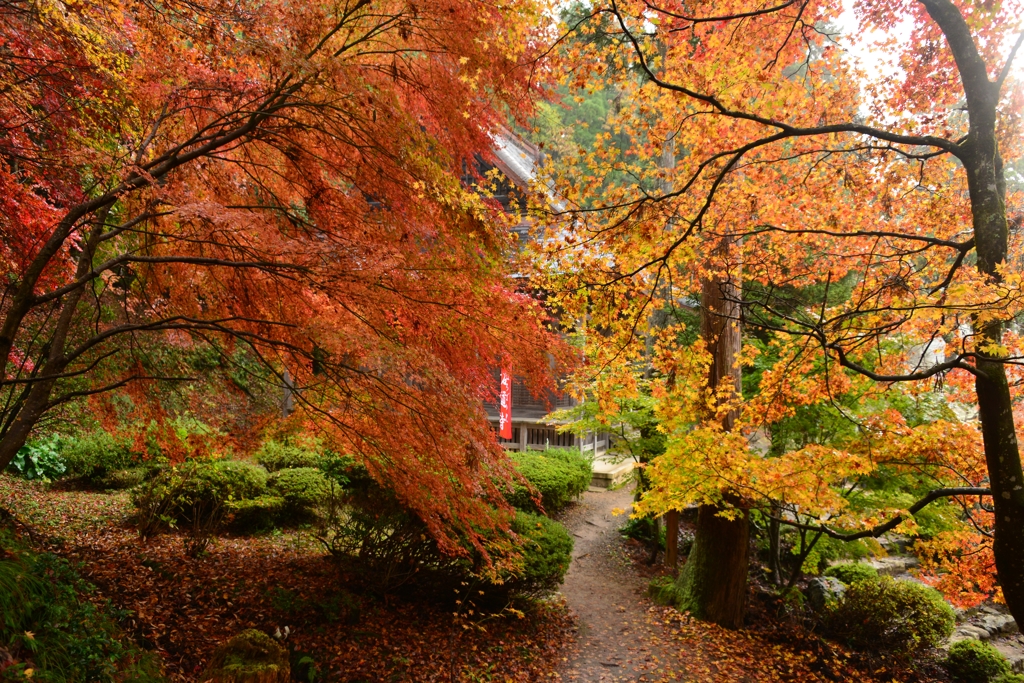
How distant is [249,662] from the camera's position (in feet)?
15.4

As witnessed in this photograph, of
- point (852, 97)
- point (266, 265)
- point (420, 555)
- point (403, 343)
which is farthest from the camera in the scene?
point (420, 555)

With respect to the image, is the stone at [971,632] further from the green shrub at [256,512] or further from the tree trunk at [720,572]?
the green shrub at [256,512]

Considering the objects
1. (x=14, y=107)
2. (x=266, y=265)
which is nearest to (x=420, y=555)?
(x=266, y=265)

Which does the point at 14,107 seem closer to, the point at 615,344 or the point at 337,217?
the point at 337,217

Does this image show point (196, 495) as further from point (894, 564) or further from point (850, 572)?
point (894, 564)

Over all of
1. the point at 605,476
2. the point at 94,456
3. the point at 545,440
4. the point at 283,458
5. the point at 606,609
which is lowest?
the point at 606,609

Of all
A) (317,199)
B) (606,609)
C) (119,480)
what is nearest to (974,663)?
(606,609)

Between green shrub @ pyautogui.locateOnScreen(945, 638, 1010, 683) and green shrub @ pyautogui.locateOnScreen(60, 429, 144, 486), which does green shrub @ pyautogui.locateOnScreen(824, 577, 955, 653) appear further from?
green shrub @ pyautogui.locateOnScreen(60, 429, 144, 486)

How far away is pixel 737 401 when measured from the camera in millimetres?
7805

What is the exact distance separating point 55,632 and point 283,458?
721 centimetres

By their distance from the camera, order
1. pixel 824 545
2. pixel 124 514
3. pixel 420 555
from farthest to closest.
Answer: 1. pixel 824 545
2. pixel 124 514
3. pixel 420 555

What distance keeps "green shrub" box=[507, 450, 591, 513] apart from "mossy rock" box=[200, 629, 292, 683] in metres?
5.53

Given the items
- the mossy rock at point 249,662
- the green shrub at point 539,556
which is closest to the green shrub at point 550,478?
the green shrub at point 539,556

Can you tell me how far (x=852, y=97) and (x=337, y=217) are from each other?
5683mm
